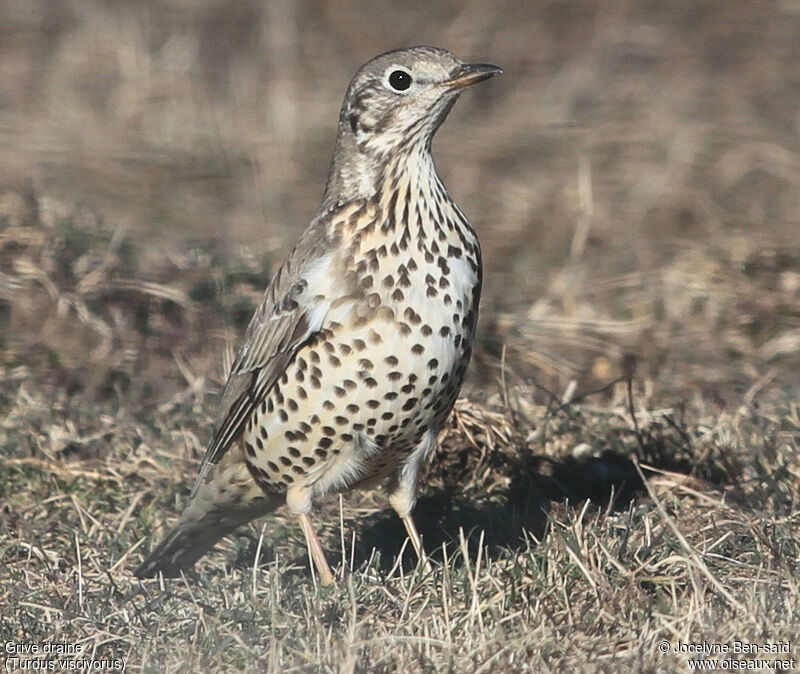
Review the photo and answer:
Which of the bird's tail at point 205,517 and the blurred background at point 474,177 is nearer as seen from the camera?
the bird's tail at point 205,517

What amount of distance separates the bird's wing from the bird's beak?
0.69 meters

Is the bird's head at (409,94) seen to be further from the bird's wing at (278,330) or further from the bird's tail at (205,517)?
the bird's tail at (205,517)

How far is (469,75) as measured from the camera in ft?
16.3

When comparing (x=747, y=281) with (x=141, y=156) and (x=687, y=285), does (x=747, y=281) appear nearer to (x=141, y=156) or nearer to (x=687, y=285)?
(x=687, y=285)

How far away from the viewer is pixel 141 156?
34.2ft

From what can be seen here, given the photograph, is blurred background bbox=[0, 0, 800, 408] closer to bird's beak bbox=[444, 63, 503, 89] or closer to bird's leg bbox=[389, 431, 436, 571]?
bird's leg bbox=[389, 431, 436, 571]

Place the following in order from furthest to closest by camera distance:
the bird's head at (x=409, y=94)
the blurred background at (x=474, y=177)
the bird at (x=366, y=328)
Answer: the blurred background at (x=474, y=177)
the bird's head at (x=409, y=94)
the bird at (x=366, y=328)

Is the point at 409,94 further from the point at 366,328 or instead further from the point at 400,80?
the point at 366,328

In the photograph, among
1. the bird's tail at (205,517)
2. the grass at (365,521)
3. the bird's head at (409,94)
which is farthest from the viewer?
the bird's tail at (205,517)

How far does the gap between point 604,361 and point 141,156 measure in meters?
4.37

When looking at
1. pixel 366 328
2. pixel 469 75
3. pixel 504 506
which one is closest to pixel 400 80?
pixel 469 75

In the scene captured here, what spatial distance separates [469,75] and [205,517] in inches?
77.0

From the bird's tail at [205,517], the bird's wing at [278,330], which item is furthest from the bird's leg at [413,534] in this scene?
the bird's wing at [278,330]

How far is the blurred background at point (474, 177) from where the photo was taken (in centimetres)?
752
